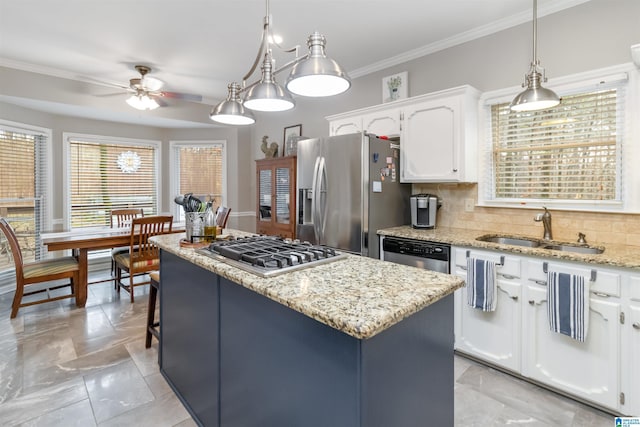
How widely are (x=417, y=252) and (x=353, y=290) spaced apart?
1.66m

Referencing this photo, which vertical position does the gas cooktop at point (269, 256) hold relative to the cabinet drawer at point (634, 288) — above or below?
above

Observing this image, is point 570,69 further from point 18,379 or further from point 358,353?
point 18,379

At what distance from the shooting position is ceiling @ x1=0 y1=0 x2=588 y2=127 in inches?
99.4

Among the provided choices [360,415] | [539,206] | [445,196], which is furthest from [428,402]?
[445,196]

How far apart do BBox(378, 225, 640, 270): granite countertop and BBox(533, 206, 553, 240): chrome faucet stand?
125 millimetres

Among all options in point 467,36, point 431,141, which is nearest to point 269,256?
point 431,141

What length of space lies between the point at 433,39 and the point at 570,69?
1.17 m

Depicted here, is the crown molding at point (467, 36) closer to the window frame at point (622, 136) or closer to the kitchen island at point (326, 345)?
the window frame at point (622, 136)

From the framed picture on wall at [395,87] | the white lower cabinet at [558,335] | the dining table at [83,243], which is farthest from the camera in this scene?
the framed picture on wall at [395,87]

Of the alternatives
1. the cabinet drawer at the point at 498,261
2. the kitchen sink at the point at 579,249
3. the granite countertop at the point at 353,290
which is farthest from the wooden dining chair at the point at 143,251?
the kitchen sink at the point at 579,249

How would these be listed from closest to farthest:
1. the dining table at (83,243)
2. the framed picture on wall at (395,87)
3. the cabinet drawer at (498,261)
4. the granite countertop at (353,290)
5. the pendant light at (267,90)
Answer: the granite countertop at (353,290) < the pendant light at (267,90) < the cabinet drawer at (498,261) < the dining table at (83,243) < the framed picture on wall at (395,87)

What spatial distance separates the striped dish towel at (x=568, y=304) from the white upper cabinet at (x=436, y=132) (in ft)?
3.68

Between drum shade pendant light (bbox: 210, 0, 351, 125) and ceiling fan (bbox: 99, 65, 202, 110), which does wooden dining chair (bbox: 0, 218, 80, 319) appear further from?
drum shade pendant light (bbox: 210, 0, 351, 125)

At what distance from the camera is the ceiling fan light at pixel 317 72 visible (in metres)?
1.32
